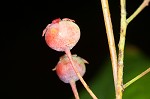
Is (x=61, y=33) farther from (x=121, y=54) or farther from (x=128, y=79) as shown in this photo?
(x=128, y=79)

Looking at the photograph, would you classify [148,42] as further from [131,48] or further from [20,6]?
[20,6]

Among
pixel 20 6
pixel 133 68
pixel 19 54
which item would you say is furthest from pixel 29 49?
pixel 133 68

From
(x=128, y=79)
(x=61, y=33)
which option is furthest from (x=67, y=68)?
(x=128, y=79)

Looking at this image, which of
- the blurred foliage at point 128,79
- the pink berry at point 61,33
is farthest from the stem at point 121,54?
the blurred foliage at point 128,79

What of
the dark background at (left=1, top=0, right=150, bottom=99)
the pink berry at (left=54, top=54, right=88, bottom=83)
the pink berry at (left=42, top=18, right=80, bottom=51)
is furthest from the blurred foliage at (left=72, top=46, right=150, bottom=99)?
the pink berry at (left=42, top=18, right=80, bottom=51)

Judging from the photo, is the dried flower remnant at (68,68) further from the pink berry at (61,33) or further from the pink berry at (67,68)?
the pink berry at (61,33)
